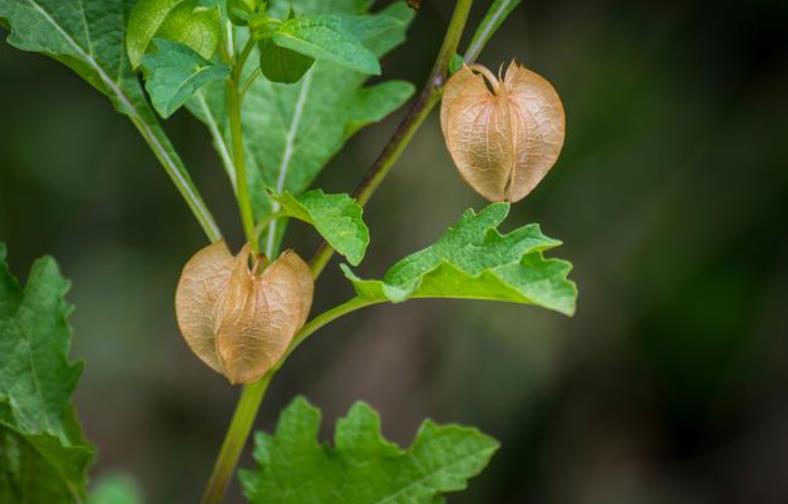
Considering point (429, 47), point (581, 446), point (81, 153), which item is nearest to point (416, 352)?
point (581, 446)

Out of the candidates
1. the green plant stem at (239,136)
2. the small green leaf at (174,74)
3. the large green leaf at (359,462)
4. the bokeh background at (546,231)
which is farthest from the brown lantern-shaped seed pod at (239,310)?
the bokeh background at (546,231)

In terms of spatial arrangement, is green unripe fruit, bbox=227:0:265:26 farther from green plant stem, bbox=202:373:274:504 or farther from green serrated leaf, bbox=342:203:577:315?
green plant stem, bbox=202:373:274:504

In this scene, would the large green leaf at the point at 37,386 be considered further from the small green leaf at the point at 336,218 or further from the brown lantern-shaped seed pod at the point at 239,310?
the small green leaf at the point at 336,218

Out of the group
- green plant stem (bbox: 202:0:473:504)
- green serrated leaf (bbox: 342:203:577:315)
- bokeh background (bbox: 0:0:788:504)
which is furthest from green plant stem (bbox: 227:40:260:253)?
bokeh background (bbox: 0:0:788:504)

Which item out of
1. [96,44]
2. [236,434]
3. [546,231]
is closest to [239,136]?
[96,44]

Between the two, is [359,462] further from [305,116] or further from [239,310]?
[305,116]

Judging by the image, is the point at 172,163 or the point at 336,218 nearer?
the point at 336,218
